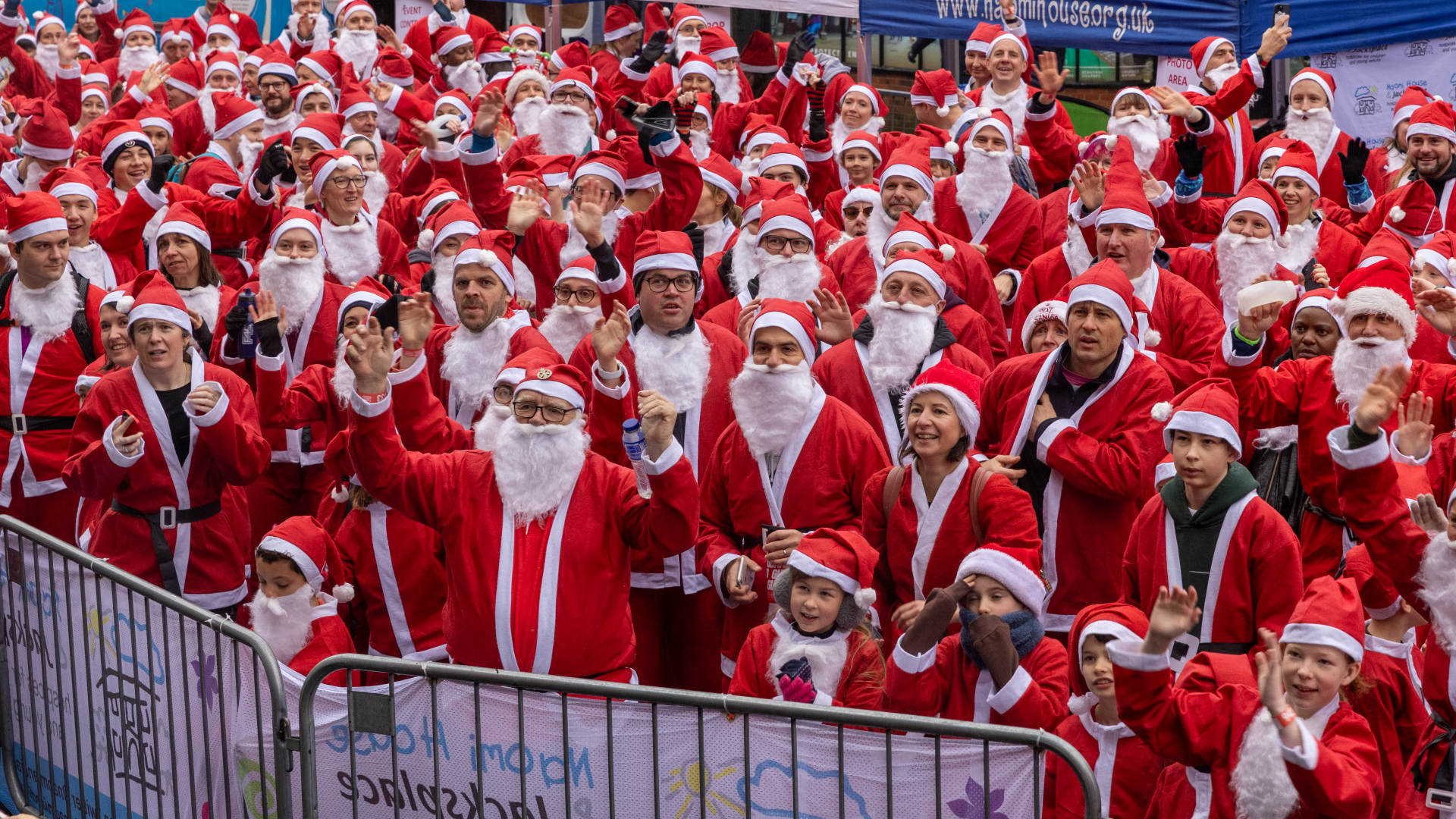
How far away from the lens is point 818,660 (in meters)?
4.86

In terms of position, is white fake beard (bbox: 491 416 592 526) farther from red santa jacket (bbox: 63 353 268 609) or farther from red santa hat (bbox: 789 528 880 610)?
red santa jacket (bbox: 63 353 268 609)

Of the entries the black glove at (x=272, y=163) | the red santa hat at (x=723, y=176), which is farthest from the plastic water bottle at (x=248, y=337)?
Result: the red santa hat at (x=723, y=176)

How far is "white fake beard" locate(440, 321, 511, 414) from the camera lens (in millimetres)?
7125

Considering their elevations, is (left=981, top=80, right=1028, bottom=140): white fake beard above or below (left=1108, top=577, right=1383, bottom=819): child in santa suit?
above

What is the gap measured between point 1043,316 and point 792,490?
5.10ft

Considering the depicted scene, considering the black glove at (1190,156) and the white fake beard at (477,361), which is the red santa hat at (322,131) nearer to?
the white fake beard at (477,361)

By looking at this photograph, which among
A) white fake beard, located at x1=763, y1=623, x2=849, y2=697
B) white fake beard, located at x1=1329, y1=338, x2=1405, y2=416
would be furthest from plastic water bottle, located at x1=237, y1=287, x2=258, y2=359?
white fake beard, located at x1=1329, y1=338, x2=1405, y2=416

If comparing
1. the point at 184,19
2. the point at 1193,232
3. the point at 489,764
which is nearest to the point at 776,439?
the point at 489,764

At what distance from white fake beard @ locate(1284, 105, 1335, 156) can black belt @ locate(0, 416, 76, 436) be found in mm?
8461

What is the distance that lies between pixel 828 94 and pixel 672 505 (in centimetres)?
Answer: 843

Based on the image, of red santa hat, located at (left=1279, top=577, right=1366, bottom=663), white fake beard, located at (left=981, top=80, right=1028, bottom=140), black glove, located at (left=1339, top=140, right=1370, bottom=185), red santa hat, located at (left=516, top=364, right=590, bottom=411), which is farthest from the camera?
white fake beard, located at (left=981, top=80, right=1028, bottom=140)

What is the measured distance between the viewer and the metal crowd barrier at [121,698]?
4613mm

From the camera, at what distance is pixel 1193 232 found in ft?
31.0

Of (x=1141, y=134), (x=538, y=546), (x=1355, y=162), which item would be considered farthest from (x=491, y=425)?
(x=1355, y=162)
